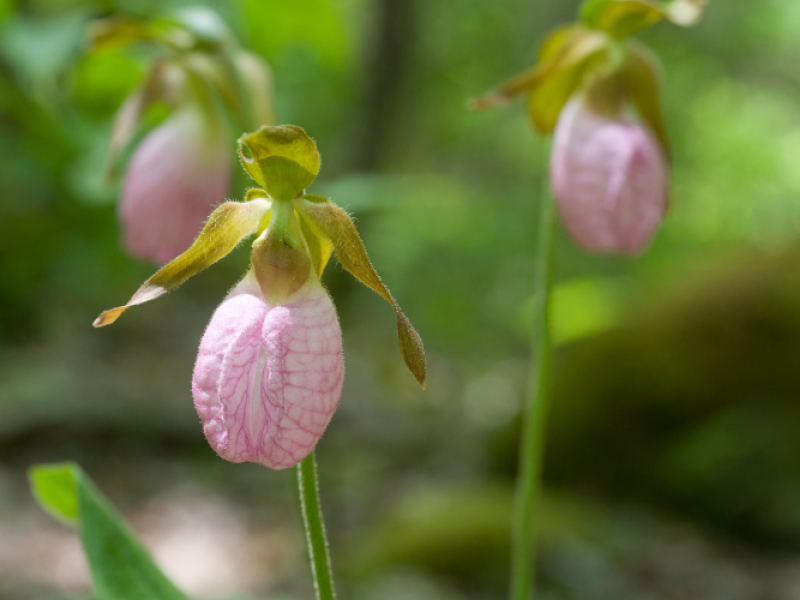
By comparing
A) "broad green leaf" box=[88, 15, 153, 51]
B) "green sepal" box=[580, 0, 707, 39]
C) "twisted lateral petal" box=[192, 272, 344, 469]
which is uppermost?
"green sepal" box=[580, 0, 707, 39]

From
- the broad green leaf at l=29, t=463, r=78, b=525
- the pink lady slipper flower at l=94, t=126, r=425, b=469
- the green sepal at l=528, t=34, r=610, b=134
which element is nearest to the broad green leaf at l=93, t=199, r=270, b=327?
the pink lady slipper flower at l=94, t=126, r=425, b=469

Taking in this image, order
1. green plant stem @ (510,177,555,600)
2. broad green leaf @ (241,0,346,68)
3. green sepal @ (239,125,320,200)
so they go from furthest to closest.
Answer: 1. broad green leaf @ (241,0,346,68)
2. green plant stem @ (510,177,555,600)
3. green sepal @ (239,125,320,200)

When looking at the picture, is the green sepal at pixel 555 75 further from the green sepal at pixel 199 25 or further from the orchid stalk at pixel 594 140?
the green sepal at pixel 199 25

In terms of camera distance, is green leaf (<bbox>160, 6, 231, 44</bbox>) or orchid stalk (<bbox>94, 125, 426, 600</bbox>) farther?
green leaf (<bbox>160, 6, 231, 44</bbox>)

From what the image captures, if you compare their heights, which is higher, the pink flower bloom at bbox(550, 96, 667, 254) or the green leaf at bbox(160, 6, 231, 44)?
the green leaf at bbox(160, 6, 231, 44)

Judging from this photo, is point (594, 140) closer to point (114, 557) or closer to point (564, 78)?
point (564, 78)

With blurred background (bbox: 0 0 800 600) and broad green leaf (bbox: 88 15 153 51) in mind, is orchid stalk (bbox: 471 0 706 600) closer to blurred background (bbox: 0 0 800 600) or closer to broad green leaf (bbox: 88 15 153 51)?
blurred background (bbox: 0 0 800 600)
